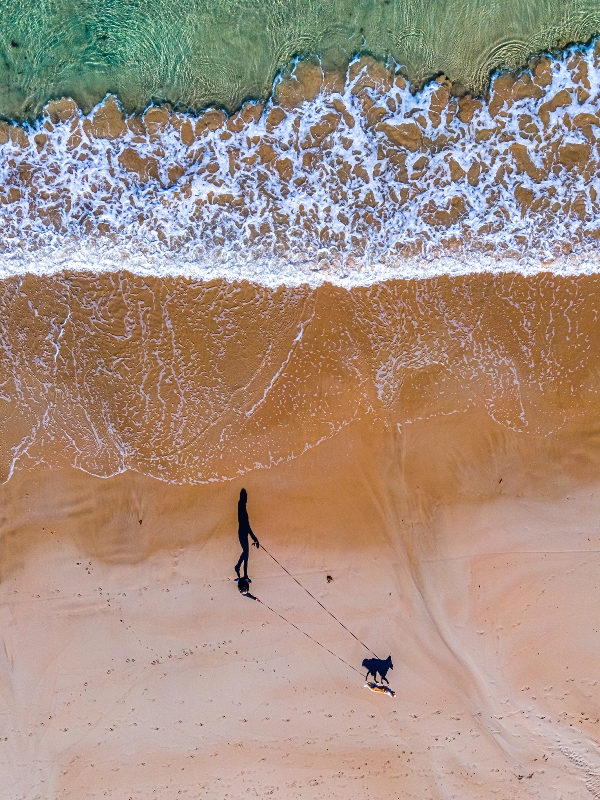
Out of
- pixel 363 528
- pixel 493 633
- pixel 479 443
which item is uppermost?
pixel 479 443

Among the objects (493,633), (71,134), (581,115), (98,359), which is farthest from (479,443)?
(71,134)

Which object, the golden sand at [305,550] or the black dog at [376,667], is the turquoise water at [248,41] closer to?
the golden sand at [305,550]

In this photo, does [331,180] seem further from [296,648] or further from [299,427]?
[296,648]

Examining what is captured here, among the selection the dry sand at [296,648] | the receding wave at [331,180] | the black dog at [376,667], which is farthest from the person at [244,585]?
the receding wave at [331,180]

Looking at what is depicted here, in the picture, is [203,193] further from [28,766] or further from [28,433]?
[28,766]

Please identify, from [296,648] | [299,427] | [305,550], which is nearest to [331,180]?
[299,427]

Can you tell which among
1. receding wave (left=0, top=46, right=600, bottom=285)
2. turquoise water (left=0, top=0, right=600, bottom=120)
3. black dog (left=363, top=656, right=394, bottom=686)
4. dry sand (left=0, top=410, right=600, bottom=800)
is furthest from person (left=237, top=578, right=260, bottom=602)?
turquoise water (left=0, top=0, right=600, bottom=120)
